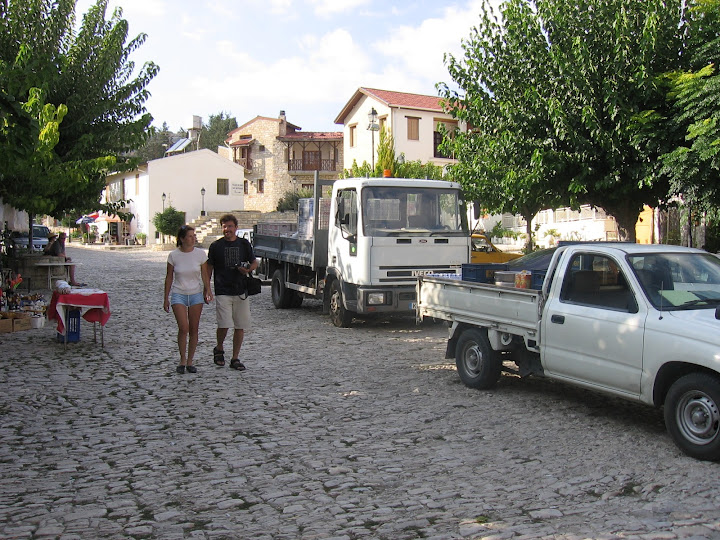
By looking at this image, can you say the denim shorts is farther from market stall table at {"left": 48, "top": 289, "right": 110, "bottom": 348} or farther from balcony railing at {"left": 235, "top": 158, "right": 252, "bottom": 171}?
balcony railing at {"left": 235, "top": 158, "right": 252, "bottom": 171}

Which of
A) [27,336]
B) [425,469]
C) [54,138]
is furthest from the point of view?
[54,138]

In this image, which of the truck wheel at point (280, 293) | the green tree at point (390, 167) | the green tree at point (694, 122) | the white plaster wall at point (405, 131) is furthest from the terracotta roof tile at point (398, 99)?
the truck wheel at point (280, 293)

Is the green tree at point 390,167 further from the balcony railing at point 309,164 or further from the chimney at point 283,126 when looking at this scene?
the chimney at point 283,126

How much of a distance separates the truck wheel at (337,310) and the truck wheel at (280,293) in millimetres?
2646

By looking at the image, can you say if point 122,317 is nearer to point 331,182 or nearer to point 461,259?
point 331,182

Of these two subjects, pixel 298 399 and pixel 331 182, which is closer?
pixel 298 399

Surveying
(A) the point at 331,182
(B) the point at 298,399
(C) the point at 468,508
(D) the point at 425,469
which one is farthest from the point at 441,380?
(A) the point at 331,182

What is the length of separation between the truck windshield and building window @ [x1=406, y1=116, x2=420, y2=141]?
34673 mm

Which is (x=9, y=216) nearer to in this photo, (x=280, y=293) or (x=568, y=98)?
(x=280, y=293)

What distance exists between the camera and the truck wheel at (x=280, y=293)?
15922 millimetres

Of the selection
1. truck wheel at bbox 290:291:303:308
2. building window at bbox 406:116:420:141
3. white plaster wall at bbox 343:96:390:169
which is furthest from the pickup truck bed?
white plaster wall at bbox 343:96:390:169

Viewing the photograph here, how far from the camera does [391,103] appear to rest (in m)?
45.8

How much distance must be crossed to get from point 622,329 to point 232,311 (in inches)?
193

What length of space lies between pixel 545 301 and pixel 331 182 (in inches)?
328
